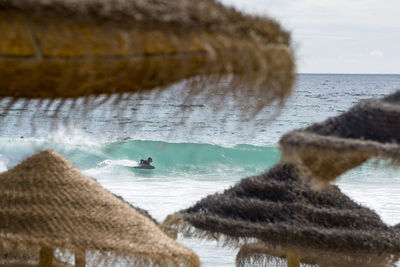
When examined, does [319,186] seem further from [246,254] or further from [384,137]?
[246,254]

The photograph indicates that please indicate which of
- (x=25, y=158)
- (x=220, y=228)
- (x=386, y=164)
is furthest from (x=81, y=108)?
(x=220, y=228)

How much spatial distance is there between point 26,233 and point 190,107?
194 centimetres

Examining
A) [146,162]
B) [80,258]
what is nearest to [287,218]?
[80,258]

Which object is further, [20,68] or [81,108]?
[81,108]

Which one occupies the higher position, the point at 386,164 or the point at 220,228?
the point at 386,164

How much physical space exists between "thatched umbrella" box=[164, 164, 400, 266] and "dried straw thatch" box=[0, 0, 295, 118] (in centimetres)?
280

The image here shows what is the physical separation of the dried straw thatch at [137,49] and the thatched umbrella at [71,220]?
1.81 metres

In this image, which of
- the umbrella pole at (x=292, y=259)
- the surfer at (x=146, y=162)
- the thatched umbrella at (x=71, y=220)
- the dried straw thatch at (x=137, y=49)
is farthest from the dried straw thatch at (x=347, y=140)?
the surfer at (x=146, y=162)

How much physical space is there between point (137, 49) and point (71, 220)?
2.05 m

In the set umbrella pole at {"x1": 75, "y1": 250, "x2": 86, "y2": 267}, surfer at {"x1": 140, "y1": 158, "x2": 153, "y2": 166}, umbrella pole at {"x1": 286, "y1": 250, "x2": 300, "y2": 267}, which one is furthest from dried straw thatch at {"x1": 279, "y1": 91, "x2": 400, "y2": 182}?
surfer at {"x1": 140, "y1": 158, "x2": 153, "y2": 166}

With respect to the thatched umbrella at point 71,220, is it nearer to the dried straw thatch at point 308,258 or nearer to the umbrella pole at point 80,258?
the umbrella pole at point 80,258

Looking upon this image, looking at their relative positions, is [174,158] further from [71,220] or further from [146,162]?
[71,220]

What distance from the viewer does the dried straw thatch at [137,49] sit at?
0.81 m

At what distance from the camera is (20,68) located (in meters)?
0.87
